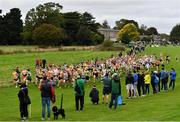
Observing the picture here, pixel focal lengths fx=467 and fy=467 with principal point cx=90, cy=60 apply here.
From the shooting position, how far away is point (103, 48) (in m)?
103

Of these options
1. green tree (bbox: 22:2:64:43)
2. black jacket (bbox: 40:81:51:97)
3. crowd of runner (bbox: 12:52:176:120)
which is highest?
green tree (bbox: 22:2:64:43)

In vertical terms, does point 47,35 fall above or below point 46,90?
above

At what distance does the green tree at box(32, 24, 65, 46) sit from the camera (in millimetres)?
113250

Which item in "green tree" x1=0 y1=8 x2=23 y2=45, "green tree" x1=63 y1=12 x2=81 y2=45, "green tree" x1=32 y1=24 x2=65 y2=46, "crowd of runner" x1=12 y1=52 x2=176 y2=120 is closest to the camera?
"crowd of runner" x1=12 y1=52 x2=176 y2=120

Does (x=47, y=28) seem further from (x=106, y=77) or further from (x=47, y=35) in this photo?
(x=106, y=77)

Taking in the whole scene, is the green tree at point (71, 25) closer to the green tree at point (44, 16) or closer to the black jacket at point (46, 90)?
the green tree at point (44, 16)

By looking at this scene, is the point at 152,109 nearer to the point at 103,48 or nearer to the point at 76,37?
the point at 103,48

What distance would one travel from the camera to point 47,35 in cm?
11375

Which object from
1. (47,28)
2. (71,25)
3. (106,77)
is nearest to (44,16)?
(71,25)

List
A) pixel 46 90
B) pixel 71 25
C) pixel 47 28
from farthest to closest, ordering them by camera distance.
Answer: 1. pixel 71 25
2. pixel 47 28
3. pixel 46 90

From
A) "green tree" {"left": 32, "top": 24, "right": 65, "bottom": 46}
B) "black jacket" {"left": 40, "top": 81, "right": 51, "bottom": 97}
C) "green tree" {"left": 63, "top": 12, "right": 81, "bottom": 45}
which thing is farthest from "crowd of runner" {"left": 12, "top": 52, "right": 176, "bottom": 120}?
"green tree" {"left": 63, "top": 12, "right": 81, "bottom": 45}

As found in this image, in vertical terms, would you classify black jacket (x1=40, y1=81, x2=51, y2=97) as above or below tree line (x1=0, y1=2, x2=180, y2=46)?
below

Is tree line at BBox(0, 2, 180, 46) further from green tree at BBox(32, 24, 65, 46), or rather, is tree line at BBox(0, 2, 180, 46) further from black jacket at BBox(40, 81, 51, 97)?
black jacket at BBox(40, 81, 51, 97)

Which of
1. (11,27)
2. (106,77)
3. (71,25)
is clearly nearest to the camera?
(106,77)
